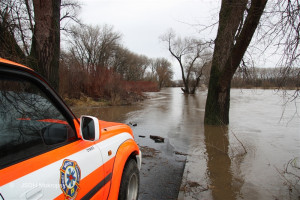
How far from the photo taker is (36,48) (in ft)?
16.8

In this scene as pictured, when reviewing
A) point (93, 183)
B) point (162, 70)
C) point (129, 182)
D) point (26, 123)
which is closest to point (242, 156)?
point (129, 182)

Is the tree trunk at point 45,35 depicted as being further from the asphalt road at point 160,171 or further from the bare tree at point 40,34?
the asphalt road at point 160,171

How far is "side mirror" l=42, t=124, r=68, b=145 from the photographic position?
1502 millimetres

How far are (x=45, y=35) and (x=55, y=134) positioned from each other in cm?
454

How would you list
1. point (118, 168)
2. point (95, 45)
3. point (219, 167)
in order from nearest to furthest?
point (118, 168) → point (219, 167) → point (95, 45)

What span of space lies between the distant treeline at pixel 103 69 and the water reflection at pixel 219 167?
10033 millimetres

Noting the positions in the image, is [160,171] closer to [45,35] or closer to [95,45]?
[45,35]

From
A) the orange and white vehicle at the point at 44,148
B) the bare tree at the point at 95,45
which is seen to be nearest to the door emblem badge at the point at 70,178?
the orange and white vehicle at the point at 44,148

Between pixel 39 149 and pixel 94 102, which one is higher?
pixel 39 149

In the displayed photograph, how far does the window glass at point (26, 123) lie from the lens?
1.21 metres

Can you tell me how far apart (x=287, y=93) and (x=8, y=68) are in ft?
16.8

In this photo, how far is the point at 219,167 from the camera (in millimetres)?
4383

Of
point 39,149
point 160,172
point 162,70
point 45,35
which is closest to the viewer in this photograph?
point 39,149

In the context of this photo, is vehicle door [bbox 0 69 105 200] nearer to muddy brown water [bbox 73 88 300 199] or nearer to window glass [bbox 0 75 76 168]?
window glass [bbox 0 75 76 168]
